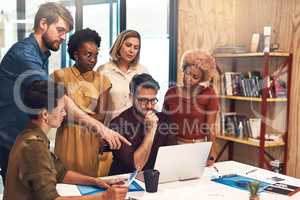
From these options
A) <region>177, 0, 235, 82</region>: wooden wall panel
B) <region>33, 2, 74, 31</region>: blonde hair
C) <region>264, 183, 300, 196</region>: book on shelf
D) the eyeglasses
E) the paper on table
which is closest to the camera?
the paper on table

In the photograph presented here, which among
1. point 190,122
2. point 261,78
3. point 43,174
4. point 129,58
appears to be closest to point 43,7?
point 129,58

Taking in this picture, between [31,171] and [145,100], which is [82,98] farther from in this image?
[31,171]

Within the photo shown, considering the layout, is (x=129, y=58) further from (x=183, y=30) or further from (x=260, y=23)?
(x=260, y=23)

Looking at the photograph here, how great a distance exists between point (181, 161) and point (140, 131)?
20.5 inches

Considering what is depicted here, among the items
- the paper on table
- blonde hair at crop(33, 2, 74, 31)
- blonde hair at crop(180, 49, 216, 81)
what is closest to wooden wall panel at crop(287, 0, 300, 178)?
blonde hair at crop(180, 49, 216, 81)

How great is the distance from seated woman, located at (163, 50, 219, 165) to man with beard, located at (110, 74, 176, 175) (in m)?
0.34

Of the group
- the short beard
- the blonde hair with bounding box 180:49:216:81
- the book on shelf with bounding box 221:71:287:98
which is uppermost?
the short beard

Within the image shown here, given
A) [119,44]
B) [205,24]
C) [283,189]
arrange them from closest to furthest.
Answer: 1. [283,189]
2. [119,44]
3. [205,24]

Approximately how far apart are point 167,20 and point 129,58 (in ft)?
4.21

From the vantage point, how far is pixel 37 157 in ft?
4.69

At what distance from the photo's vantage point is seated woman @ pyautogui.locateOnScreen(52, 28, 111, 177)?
8.41 feet

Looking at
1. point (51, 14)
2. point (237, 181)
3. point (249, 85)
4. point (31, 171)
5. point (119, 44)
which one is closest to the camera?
point (31, 171)

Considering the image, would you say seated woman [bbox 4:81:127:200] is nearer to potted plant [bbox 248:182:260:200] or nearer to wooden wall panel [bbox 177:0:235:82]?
potted plant [bbox 248:182:260:200]

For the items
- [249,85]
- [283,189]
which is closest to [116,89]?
[283,189]
